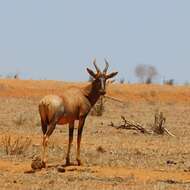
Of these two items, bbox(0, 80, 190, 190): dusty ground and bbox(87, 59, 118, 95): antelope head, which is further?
bbox(87, 59, 118, 95): antelope head

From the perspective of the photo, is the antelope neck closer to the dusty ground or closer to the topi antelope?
the topi antelope

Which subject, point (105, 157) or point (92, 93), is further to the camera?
point (105, 157)

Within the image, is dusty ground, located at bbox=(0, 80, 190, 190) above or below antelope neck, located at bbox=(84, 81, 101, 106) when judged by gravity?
below

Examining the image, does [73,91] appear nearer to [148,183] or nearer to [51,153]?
[51,153]

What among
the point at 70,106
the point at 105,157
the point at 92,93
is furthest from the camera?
the point at 105,157

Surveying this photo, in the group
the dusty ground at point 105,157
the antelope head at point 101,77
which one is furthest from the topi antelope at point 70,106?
the dusty ground at point 105,157

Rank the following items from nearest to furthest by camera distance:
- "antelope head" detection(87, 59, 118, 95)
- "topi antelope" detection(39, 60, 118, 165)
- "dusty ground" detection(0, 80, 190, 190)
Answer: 1. "dusty ground" detection(0, 80, 190, 190)
2. "topi antelope" detection(39, 60, 118, 165)
3. "antelope head" detection(87, 59, 118, 95)

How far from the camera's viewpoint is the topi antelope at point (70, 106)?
1614cm

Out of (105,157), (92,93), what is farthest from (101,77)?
(105,157)

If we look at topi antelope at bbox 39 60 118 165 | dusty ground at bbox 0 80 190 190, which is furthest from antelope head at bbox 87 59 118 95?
dusty ground at bbox 0 80 190 190

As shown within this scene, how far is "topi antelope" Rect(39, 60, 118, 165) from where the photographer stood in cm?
1614

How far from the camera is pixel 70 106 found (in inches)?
660

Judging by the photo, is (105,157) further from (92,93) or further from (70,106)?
(70,106)

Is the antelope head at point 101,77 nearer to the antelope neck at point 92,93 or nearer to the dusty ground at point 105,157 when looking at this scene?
the antelope neck at point 92,93
